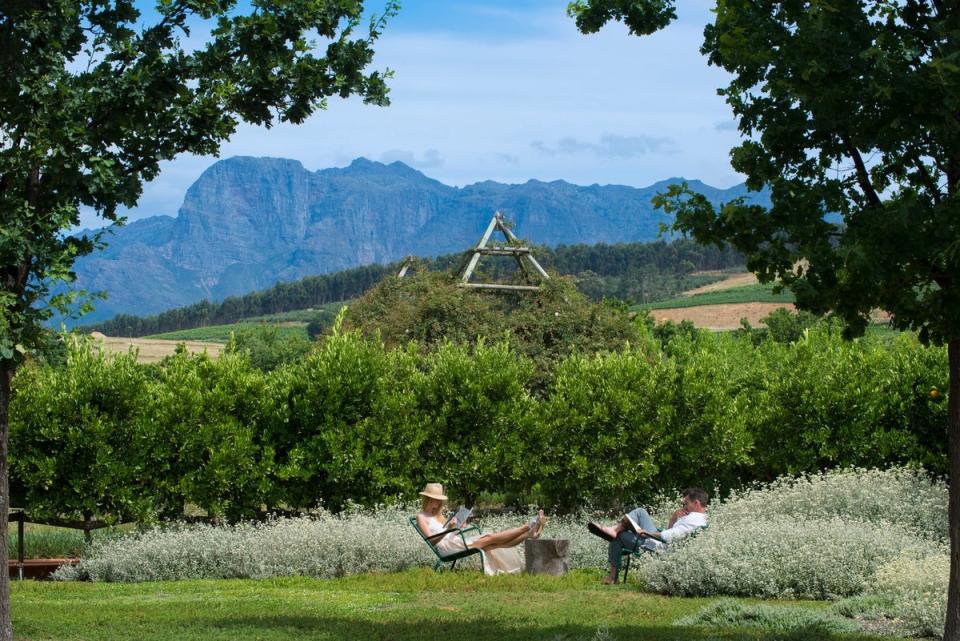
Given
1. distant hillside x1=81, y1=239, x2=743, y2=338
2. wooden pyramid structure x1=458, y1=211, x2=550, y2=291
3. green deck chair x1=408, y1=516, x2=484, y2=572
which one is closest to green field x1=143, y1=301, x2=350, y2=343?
distant hillside x1=81, y1=239, x2=743, y2=338

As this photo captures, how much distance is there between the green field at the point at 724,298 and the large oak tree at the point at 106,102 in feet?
229

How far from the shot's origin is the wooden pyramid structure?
21.1 meters

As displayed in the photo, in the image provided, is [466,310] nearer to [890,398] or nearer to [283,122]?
[890,398]

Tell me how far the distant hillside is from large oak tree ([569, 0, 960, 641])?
61.2 metres

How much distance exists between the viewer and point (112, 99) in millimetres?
6570

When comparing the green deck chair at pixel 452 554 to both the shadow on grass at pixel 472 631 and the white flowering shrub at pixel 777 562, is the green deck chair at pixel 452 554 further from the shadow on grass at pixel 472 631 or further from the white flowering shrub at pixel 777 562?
the shadow on grass at pixel 472 631

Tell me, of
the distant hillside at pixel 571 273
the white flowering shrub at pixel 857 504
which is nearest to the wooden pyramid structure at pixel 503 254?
the white flowering shrub at pixel 857 504

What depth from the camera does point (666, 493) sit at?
1527cm

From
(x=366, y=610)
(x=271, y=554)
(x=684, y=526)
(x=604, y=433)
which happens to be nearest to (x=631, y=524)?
(x=684, y=526)

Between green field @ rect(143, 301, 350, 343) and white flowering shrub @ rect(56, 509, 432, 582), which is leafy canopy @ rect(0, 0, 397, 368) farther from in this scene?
green field @ rect(143, 301, 350, 343)

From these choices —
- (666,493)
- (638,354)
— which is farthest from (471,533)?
(638,354)

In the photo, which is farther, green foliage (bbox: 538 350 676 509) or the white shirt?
green foliage (bbox: 538 350 676 509)

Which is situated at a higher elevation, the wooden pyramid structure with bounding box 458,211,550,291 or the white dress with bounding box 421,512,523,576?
the wooden pyramid structure with bounding box 458,211,550,291

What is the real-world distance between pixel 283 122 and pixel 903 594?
5.69 meters
